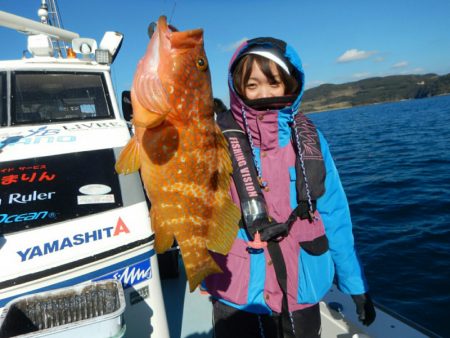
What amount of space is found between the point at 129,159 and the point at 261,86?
3.39 feet

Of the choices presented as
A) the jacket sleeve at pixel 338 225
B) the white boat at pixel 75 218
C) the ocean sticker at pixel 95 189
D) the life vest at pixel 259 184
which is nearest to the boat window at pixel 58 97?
the white boat at pixel 75 218

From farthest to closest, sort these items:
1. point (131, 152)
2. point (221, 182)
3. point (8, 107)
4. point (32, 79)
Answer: point (32, 79)
point (8, 107)
point (221, 182)
point (131, 152)

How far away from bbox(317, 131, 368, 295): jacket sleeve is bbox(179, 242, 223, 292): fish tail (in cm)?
92

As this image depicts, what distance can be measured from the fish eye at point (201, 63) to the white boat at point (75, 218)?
1.11m

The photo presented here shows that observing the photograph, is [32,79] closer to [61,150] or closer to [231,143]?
[61,150]

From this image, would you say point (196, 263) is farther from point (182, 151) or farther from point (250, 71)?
point (250, 71)

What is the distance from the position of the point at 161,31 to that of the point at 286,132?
1100 mm

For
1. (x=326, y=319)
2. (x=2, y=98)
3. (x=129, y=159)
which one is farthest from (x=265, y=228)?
(x=2, y=98)

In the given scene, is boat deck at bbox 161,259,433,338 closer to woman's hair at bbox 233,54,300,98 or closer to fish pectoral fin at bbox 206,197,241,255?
fish pectoral fin at bbox 206,197,241,255

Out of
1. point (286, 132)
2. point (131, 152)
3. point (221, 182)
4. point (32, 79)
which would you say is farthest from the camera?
point (32, 79)

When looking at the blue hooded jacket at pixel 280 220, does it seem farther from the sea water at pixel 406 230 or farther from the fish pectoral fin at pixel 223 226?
the sea water at pixel 406 230

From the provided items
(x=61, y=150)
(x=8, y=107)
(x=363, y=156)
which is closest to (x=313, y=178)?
(x=61, y=150)

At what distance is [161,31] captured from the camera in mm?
1391

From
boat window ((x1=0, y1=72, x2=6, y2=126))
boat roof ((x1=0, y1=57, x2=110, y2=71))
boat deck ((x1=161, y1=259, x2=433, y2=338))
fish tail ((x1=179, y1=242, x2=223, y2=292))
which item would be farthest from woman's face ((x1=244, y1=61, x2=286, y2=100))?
boat roof ((x1=0, y1=57, x2=110, y2=71))
